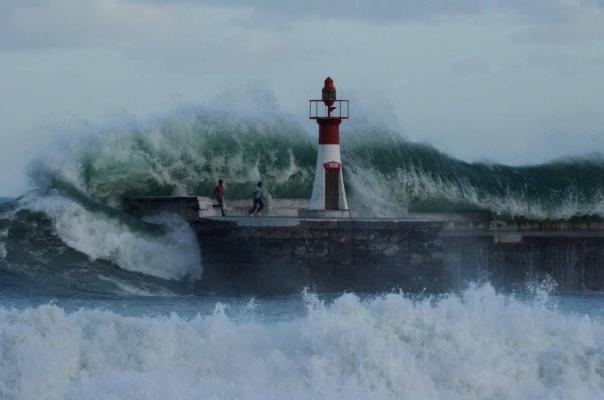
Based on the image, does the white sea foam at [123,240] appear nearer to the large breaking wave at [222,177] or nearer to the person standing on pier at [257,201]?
the large breaking wave at [222,177]

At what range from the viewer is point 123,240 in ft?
62.8

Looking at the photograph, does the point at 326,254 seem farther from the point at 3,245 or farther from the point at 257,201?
the point at 3,245

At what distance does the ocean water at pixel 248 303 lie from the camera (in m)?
10.1

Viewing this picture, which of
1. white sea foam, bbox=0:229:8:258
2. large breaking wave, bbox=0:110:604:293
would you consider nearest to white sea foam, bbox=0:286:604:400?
white sea foam, bbox=0:229:8:258

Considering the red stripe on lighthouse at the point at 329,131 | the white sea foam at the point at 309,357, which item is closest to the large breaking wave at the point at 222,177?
the red stripe on lighthouse at the point at 329,131

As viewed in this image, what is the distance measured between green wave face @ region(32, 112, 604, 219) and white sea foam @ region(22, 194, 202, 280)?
2.25m

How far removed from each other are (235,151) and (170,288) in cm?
551

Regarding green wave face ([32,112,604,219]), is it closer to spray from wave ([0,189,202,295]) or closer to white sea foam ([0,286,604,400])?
spray from wave ([0,189,202,295])

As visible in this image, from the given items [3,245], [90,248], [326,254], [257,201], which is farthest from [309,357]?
[257,201]

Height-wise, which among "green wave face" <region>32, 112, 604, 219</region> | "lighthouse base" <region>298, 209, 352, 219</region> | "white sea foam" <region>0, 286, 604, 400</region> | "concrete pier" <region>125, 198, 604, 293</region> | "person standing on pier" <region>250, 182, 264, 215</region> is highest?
"green wave face" <region>32, 112, 604, 219</region>

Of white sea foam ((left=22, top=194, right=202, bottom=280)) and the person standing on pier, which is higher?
the person standing on pier

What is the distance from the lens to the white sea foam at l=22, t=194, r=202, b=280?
18.7 metres

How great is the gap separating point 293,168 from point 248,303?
8.29 metres

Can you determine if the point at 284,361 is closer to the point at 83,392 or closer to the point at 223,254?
the point at 83,392
